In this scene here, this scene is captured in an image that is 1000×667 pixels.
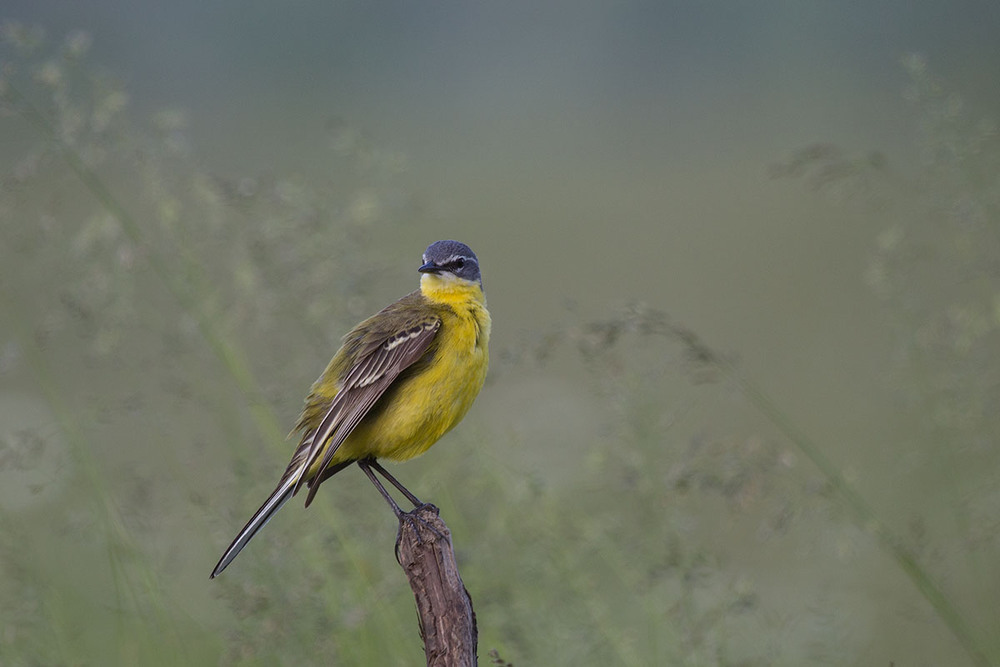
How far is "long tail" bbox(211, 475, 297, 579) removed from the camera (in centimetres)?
382

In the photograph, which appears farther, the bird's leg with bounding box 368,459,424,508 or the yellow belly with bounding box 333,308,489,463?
the bird's leg with bounding box 368,459,424,508

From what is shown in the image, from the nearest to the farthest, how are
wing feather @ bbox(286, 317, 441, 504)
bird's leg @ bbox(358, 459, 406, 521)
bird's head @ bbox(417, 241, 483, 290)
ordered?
wing feather @ bbox(286, 317, 441, 504) → bird's leg @ bbox(358, 459, 406, 521) → bird's head @ bbox(417, 241, 483, 290)

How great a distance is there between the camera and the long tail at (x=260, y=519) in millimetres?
3824

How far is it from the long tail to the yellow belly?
430mm

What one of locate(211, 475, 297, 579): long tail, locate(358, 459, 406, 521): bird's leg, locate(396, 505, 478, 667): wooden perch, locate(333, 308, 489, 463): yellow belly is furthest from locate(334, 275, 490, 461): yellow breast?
locate(396, 505, 478, 667): wooden perch

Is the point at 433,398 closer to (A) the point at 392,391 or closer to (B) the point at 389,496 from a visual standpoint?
(A) the point at 392,391

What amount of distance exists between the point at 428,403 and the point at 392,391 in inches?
6.9

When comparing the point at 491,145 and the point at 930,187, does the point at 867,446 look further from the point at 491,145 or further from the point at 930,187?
the point at 491,145

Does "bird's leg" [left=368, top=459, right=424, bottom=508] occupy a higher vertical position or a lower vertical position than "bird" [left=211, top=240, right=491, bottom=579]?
lower

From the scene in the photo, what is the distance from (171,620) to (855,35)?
1069 inches

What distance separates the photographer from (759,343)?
13992 millimetres

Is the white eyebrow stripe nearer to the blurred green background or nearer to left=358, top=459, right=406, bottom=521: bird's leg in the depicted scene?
the blurred green background

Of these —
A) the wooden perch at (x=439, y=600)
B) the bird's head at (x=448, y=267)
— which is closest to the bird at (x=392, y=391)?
the bird's head at (x=448, y=267)

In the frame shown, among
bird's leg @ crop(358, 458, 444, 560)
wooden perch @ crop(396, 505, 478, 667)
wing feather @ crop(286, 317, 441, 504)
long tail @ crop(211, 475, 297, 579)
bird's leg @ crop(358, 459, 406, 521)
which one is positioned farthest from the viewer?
bird's leg @ crop(358, 459, 406, 521)
